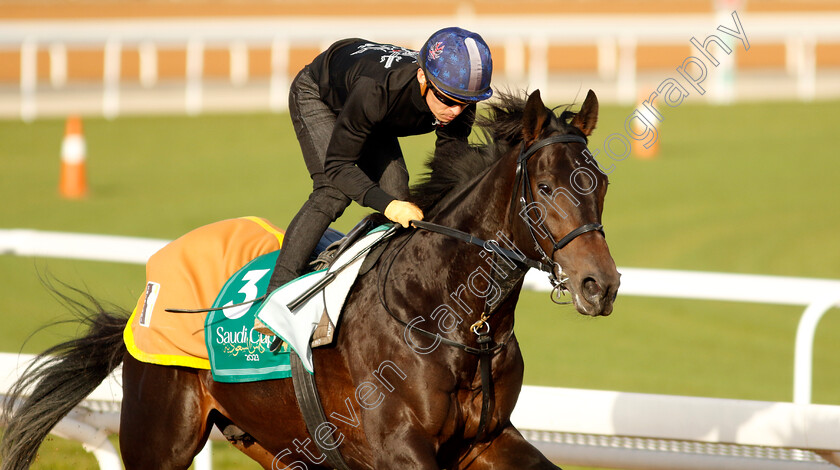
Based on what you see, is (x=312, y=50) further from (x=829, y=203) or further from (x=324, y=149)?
(x=324, y=149)

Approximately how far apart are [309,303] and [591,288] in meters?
1.03

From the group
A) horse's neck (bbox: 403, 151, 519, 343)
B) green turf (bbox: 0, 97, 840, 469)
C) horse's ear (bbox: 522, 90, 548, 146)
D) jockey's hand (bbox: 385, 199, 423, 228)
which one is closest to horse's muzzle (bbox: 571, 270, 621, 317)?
horse's neck (bbox: 403, 151, 519, 343)

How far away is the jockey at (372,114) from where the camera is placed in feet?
10.6

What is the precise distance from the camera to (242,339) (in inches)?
144

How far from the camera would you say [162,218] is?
10773 mm

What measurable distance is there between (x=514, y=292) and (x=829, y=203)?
8.85 metres

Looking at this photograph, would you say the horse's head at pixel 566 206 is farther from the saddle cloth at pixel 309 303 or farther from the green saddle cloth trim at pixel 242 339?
the green saddle cloth trim at pixel 242 339

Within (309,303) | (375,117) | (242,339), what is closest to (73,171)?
(242,339)

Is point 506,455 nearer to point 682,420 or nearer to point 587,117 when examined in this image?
point 682,420

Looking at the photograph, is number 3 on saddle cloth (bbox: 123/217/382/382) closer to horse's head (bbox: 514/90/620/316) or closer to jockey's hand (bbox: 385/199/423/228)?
jockey's hand (bbox: 385/199/423/228)

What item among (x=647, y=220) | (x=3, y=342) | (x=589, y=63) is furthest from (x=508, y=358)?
(x=589, y=63)

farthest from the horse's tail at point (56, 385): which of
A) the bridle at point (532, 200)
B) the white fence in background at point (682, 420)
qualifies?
the bridle at point (532, 200)

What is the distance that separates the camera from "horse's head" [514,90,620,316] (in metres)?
2.84

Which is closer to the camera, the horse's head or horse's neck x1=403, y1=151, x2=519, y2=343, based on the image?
the horse's head
